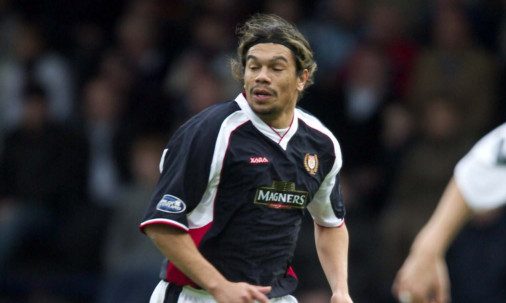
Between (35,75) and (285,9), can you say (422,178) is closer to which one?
(285,9)

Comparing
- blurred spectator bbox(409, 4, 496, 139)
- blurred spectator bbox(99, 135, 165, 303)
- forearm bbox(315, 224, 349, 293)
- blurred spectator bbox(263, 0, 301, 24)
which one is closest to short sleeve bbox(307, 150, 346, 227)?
forearm bbox(315, 224, 349, 293)

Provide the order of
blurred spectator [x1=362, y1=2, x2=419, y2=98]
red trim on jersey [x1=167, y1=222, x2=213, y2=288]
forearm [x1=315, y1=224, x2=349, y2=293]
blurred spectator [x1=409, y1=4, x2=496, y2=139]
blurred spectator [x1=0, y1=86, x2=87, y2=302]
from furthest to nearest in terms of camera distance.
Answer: blurred spectator [x1=362, y1=2, x2=419, y2=98] < blurred spectator [x1=0, y1=86, x2=87, y2=302] < blurred spectator [x1=409, y1=4, x2=496, y2=139] < forearm [x1=315, y1=224, x2=349, y2=293] < red trim on jersey [x1=167, y1=222, x2=213, y2=288]

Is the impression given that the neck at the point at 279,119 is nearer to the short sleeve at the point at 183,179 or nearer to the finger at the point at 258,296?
the short sleeve at the point at 183,179

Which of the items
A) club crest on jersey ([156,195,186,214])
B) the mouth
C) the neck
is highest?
the mouth

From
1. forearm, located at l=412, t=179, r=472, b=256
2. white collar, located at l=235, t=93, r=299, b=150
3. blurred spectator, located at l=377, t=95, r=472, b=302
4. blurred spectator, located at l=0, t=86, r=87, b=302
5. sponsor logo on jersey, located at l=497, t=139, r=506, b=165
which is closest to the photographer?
forearm, located at l=412, t=179, r=472, b=256

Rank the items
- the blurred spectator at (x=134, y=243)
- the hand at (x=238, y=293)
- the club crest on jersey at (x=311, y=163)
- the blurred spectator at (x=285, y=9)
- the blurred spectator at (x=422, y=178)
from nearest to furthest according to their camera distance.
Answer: the hand at (x=238, y=293)
the club crest on jersey at (x=311, y=163)
the blurred spectator at (x=134, y=243)
the blurred spectator at (x=422, y=178)
the blurred spectator at (x=285, y=9)

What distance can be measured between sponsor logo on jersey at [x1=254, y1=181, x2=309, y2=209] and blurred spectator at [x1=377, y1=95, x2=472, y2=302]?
422cm

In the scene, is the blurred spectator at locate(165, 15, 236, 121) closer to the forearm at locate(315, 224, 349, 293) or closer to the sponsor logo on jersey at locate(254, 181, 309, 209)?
the forearm at locate(315, 224, 349, 293)

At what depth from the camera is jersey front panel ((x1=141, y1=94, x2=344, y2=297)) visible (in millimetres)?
5961

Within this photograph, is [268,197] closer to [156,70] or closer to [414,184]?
[414,184]

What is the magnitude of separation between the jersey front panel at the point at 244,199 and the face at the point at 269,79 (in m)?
0.08

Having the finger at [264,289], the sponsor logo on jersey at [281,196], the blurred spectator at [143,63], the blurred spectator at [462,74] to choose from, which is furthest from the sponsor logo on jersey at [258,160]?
the blurred spectator at [143,63]

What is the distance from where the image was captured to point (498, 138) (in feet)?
15.3

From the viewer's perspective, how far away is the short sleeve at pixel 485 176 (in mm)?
4535
